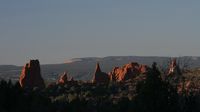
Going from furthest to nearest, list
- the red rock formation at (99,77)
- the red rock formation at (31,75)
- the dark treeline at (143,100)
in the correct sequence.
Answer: the red rock formation at (99,77) < the red rock formation at (31,75) < the dark treeline at (143,100)

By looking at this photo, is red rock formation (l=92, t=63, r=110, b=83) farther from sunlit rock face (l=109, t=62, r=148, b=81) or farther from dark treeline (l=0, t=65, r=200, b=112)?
dark treeline (l=0, t=65, r=200, b=112)

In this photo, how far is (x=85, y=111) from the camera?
301 ft

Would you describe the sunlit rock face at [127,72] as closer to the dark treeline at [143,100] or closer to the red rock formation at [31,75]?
the red rock formation at [31,75]

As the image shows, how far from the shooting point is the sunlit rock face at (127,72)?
18246cm

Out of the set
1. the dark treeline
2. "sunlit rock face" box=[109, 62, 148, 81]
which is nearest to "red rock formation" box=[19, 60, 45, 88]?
"sunlit rock face" box=[109, 62, 148, 81]

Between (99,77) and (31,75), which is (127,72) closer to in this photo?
(99,77)

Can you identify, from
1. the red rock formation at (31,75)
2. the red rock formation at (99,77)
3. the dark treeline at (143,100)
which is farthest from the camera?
the red rock formation at (99,77)

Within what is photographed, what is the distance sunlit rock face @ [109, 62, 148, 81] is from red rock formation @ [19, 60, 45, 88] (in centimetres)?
2532

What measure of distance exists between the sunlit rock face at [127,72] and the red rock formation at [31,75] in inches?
997

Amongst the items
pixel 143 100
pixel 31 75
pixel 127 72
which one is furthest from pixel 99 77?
pixel 143 100

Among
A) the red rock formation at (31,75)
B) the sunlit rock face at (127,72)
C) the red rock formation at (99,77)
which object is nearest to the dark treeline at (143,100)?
the red rock formation at (31,75)

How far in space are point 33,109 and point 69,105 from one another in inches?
573

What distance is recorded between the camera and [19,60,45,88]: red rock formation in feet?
560

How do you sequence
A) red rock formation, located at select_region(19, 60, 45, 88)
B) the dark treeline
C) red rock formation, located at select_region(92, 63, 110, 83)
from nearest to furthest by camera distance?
the dark treeline, red rock formation, located at select_region(19, 60, 45, 88), red rock formation, located at select_region(92, 63, 110, 83)
